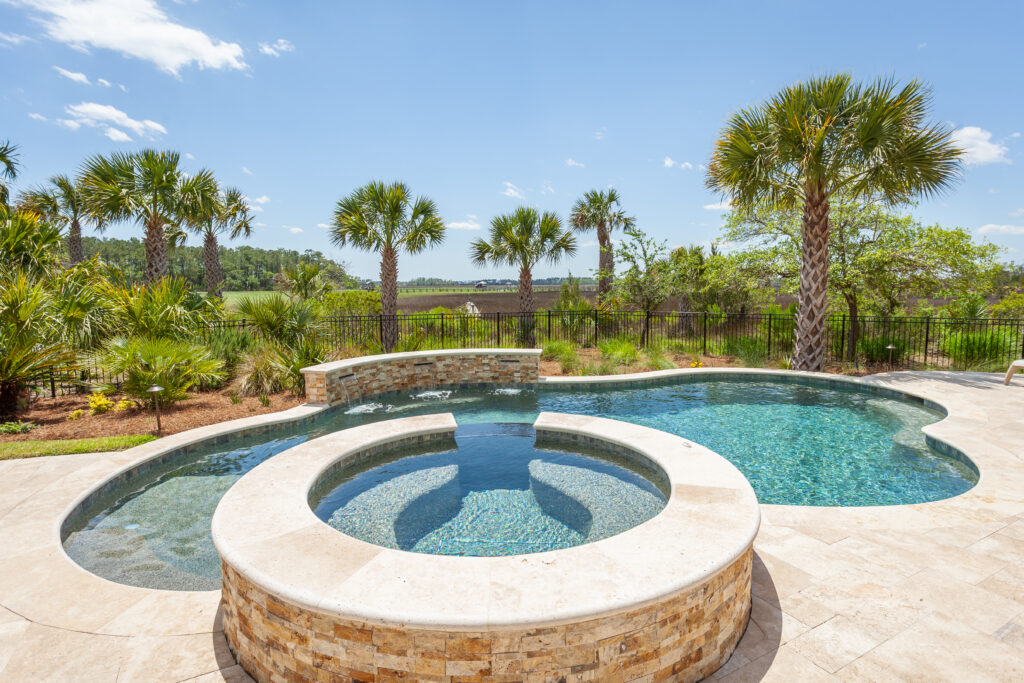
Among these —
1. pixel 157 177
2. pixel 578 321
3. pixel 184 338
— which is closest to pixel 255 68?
pixel 157 177

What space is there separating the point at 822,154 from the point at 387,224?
11.1 m

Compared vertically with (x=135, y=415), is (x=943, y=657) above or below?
below

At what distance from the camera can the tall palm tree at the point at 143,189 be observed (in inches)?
509

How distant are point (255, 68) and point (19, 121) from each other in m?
10.4

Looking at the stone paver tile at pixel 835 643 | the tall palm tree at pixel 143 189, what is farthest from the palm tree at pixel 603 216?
the stone paver tile at pixel 835 643

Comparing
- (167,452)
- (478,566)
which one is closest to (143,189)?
(167,452)

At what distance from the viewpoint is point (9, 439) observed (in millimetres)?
6586

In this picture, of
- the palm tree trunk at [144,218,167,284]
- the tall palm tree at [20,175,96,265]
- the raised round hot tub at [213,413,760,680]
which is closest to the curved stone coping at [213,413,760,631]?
the raised round hot tub at [213,413,760,680]

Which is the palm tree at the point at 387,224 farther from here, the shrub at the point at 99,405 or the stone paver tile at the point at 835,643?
the stone paver tile at the point at 835,643

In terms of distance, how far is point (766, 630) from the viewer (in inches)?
114

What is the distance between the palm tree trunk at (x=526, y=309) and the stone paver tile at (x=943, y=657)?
12.2 m

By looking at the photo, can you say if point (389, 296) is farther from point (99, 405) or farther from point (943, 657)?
point (943, 657)

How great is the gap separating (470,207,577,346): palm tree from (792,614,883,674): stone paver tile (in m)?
13.5

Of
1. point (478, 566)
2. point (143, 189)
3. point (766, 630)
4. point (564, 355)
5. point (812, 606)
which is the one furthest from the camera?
point (143, 189)
